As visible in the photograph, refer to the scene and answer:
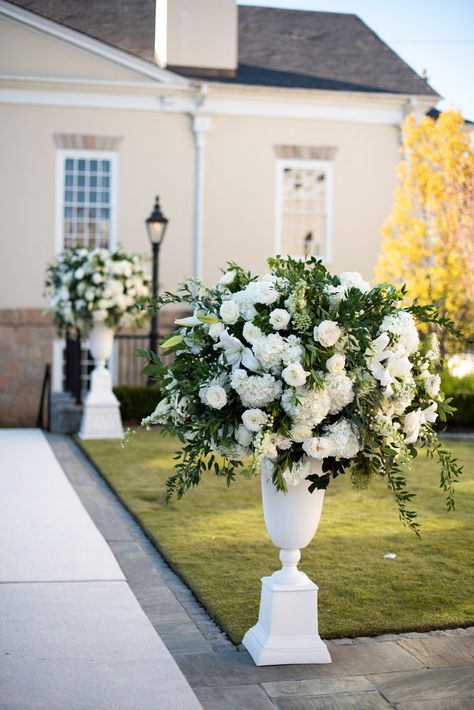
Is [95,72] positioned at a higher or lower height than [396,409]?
higher

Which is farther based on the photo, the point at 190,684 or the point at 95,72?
the point at 95,72

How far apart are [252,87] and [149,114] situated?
6.72 ft

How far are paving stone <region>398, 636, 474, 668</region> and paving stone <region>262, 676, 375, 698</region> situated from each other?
17.1 inches

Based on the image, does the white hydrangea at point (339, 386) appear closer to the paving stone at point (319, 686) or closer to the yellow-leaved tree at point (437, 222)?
the paving stone at point (319, 686)

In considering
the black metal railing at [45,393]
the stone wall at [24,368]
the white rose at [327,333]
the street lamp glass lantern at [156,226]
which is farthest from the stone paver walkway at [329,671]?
the stone wall at [24,368]

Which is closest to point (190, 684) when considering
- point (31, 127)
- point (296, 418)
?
point (296, 418)

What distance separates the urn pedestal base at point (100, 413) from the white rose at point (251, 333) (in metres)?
8.97

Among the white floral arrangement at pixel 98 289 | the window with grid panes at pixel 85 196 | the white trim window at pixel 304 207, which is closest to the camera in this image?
the white floral arrangement at pixel 98 289

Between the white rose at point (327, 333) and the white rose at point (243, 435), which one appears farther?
the white rose at point (243, 435)

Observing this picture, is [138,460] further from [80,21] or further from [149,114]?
[80,21]

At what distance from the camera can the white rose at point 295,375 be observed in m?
4.33

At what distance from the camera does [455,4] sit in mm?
25438

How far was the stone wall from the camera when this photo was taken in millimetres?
18172

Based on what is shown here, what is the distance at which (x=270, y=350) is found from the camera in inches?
173
